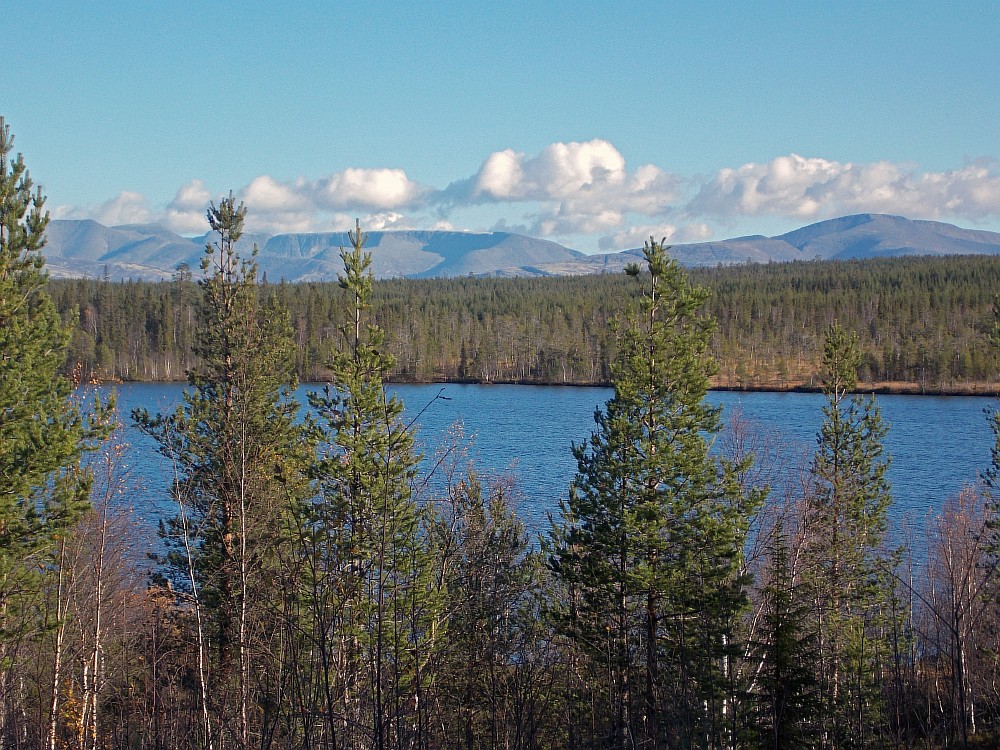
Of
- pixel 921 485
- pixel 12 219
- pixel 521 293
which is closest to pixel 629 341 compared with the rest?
pixel 12 219

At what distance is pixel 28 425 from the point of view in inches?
534

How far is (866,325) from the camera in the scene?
5241 inches

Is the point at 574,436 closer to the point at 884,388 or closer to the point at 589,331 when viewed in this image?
the point at 884,388

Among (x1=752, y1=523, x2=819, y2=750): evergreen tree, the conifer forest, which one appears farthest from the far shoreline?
(x1=752, y1=523, x2=819, y2=750): evergreen tree

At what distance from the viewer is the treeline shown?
102062 mm

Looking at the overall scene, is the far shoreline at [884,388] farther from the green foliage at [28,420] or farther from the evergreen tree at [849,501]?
the green foliage at [28,420]

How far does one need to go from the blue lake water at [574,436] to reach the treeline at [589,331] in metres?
12.1

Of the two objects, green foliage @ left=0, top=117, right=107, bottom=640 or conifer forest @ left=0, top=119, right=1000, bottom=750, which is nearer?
conifer forest @ left=0, top=119, right=1000, bottom=750

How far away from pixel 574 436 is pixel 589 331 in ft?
240

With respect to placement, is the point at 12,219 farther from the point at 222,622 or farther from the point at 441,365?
the point at 441,365

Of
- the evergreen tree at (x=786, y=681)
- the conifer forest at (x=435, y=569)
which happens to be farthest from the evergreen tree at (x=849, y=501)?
the evergreen tree at (x=786, y=681)

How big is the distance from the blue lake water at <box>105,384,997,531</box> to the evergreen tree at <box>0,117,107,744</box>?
1596 millimetres

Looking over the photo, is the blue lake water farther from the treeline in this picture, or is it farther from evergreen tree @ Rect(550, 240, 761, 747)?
the treeline

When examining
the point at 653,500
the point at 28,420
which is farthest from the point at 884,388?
the point at 28,420
